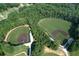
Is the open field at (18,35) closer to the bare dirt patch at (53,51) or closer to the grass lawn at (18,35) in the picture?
the grass lawn at (18,35)

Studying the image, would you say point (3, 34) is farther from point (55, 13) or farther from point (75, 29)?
point (75, 29)

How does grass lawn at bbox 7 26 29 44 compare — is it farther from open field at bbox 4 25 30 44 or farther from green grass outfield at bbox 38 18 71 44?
green grass outfield at bbox 38 18 71 44

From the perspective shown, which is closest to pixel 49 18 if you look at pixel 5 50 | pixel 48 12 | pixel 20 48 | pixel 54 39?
pixel 48 12

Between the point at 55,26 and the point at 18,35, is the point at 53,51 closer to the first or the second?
the point at 55,26

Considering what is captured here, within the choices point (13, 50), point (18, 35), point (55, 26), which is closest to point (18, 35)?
point (18, 35)

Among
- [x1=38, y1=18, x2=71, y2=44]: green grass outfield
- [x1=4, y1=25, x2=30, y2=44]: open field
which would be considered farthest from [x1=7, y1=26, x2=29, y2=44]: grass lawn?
[x1=38, y1=18, x2=71, y2=44]: green grass outfield

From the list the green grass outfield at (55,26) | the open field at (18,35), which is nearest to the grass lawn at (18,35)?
the open field at (18,35)

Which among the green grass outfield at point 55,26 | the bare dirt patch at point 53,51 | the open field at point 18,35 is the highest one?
the green grass outfield at point 55,26
